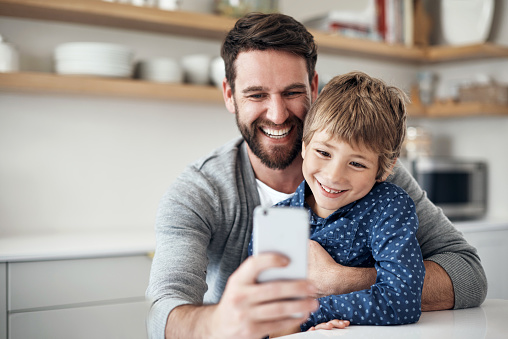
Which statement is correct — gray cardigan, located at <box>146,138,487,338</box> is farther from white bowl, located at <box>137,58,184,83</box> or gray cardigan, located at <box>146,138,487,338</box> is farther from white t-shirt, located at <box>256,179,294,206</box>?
white bowl, located at <box>137,58,184,83</box>

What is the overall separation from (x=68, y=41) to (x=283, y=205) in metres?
1.85

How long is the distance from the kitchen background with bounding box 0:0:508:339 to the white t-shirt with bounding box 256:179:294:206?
2.62ft

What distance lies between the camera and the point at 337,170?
3.99 feet

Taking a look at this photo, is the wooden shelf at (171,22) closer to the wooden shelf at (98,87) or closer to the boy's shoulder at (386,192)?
the wooden shelf at (98,87)

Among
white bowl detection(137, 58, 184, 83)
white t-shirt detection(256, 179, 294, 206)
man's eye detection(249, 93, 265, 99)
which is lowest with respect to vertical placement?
white t-shirt detection(256, 179, 294, 206)

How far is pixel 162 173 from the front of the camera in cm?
309

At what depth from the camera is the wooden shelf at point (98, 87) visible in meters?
2.46

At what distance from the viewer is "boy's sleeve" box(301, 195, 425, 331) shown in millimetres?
1123

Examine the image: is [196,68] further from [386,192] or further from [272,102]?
[386,192]

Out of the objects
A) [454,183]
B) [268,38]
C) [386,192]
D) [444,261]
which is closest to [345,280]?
[386,192]

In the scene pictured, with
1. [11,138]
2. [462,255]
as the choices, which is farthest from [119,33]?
[462,255]

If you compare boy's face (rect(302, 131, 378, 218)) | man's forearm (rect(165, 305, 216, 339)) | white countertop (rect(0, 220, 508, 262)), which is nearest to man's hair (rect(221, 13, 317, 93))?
boy's face (rect(302, 131, 378, 218))

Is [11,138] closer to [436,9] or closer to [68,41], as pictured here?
[68,41]

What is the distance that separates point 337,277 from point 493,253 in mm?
2423
